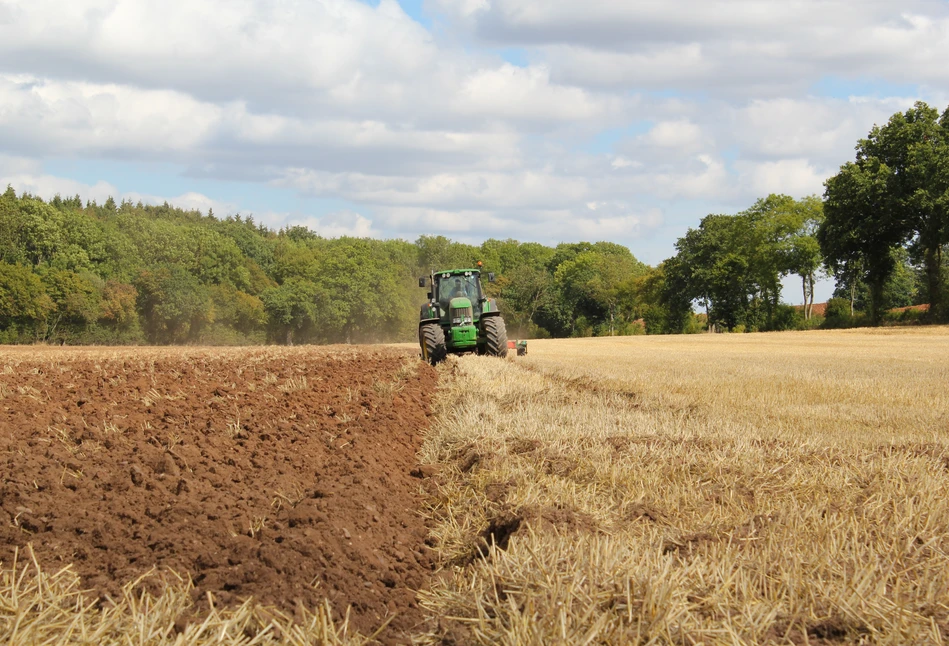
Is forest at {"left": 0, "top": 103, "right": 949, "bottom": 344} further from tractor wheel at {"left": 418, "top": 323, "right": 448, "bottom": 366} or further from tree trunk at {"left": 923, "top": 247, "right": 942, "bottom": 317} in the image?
tractor wheel at {"left": 418, "top": 323, "right": 448, "bottom": 366}

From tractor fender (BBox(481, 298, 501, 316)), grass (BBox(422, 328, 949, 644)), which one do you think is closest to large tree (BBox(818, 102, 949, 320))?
tractor fender (BBox(481, 298, 501, 316))

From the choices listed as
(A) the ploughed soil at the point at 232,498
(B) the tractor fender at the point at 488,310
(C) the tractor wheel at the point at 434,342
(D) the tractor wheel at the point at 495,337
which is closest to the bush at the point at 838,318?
(B) the tractor fender at the point at 488,310

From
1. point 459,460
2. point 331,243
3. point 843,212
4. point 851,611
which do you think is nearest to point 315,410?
point 459,460

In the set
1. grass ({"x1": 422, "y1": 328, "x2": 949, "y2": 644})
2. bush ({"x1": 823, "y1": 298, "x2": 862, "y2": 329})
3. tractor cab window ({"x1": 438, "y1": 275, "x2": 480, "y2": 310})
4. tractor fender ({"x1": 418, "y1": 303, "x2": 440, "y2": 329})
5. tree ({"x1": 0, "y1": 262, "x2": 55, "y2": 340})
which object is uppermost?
tree ({"x1": 0, "y1": 262, "x2": 55, "y2": 340})

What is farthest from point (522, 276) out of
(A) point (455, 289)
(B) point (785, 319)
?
(A) point (455, 289)

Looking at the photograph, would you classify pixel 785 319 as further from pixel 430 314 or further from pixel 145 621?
pixel 145 621

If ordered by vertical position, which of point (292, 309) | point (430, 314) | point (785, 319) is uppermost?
point (292, 309)

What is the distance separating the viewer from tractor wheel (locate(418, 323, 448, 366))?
20.8 m

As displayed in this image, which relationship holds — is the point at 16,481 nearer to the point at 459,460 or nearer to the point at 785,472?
the point at 459,460

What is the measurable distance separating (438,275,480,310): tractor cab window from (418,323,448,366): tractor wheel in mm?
1168

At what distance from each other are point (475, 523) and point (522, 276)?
9346cm

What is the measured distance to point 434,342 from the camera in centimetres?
2078

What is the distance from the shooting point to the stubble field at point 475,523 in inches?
150

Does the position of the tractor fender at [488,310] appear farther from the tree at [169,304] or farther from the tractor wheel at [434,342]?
the tree at [169,304]
